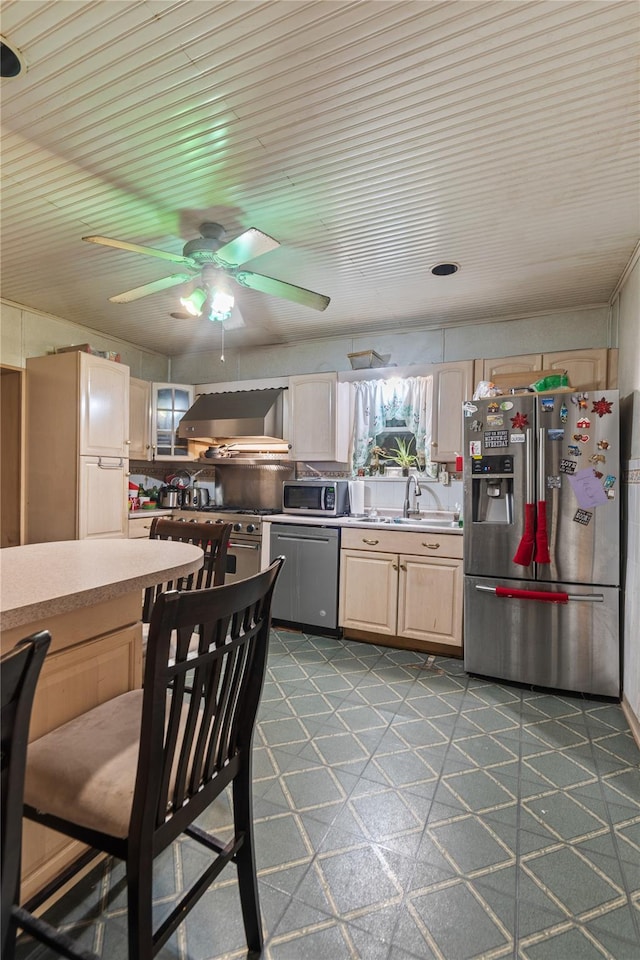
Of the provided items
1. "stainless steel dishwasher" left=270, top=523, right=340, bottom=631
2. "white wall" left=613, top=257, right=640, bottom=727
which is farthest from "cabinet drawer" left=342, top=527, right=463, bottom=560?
"white wall" left=613, top=257, right=640, bottom=727

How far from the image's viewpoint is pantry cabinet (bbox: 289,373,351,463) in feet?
13.6

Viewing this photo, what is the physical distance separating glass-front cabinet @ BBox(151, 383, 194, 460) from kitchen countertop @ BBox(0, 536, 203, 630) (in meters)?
3.22

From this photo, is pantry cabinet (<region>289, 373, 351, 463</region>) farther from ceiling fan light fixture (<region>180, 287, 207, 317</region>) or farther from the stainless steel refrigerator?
ceiling fan light fixture (<region>180, 287, 207, 317</region>)

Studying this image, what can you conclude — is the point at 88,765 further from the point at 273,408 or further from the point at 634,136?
the point at 273,408

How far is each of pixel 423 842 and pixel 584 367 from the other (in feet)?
10.3

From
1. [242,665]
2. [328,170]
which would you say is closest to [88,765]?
[242,665]

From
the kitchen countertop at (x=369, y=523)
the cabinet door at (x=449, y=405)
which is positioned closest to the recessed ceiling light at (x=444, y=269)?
the cabinet door at (x=449, y=405)

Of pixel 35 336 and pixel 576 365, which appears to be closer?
pixel 576 365

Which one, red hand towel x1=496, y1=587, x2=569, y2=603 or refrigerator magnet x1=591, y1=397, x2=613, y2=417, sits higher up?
refrigerator magnet x1=591, y1=397, x2=613, y2=417

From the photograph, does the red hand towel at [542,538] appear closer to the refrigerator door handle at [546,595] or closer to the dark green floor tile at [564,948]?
the refrigerator door handle at [546,595]

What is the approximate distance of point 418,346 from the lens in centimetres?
416

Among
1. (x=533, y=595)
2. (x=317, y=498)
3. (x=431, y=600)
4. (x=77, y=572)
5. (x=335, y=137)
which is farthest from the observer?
(x=317, y=498)

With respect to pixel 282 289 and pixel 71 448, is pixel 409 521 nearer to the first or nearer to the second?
pixel 282 289

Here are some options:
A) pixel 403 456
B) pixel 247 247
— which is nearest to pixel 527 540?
pixel 403 456
